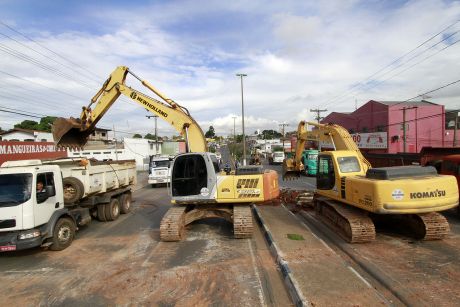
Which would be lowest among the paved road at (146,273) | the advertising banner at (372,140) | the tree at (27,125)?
the paved road at (146,273)

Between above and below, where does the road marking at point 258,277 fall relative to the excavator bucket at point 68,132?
below

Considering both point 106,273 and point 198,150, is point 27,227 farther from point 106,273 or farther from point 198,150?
point 198,150

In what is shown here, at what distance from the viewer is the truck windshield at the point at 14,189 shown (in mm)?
7816

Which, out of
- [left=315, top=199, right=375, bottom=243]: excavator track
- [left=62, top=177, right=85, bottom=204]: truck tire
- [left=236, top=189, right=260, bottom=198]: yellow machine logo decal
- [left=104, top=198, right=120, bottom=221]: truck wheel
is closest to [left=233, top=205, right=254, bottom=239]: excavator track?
[left=236, top=189, right=260, bottom=198]: yellow machine logo decal

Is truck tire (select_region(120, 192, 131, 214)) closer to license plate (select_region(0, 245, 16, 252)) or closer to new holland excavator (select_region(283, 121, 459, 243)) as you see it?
license plate (select_region(0, 245, 16, 252))

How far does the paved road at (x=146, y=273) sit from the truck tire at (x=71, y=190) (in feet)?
3.88

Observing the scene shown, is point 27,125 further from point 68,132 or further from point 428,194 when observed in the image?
point 428,194

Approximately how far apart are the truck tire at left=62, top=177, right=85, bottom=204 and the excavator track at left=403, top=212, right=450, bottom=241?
947 cm

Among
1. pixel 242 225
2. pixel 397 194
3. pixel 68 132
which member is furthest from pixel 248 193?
pixel 68 132

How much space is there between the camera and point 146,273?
6.91 metres

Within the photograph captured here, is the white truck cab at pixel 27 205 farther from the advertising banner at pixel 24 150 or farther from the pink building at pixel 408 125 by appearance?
the pink building at pixel 408 125

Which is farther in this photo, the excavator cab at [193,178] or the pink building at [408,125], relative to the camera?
the pink building at [408,125]

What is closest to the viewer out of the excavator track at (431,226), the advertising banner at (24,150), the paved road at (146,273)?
the paved road at (146,273)

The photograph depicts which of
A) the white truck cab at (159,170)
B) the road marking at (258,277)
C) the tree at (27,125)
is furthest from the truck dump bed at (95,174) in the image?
the tree at (27,125)
